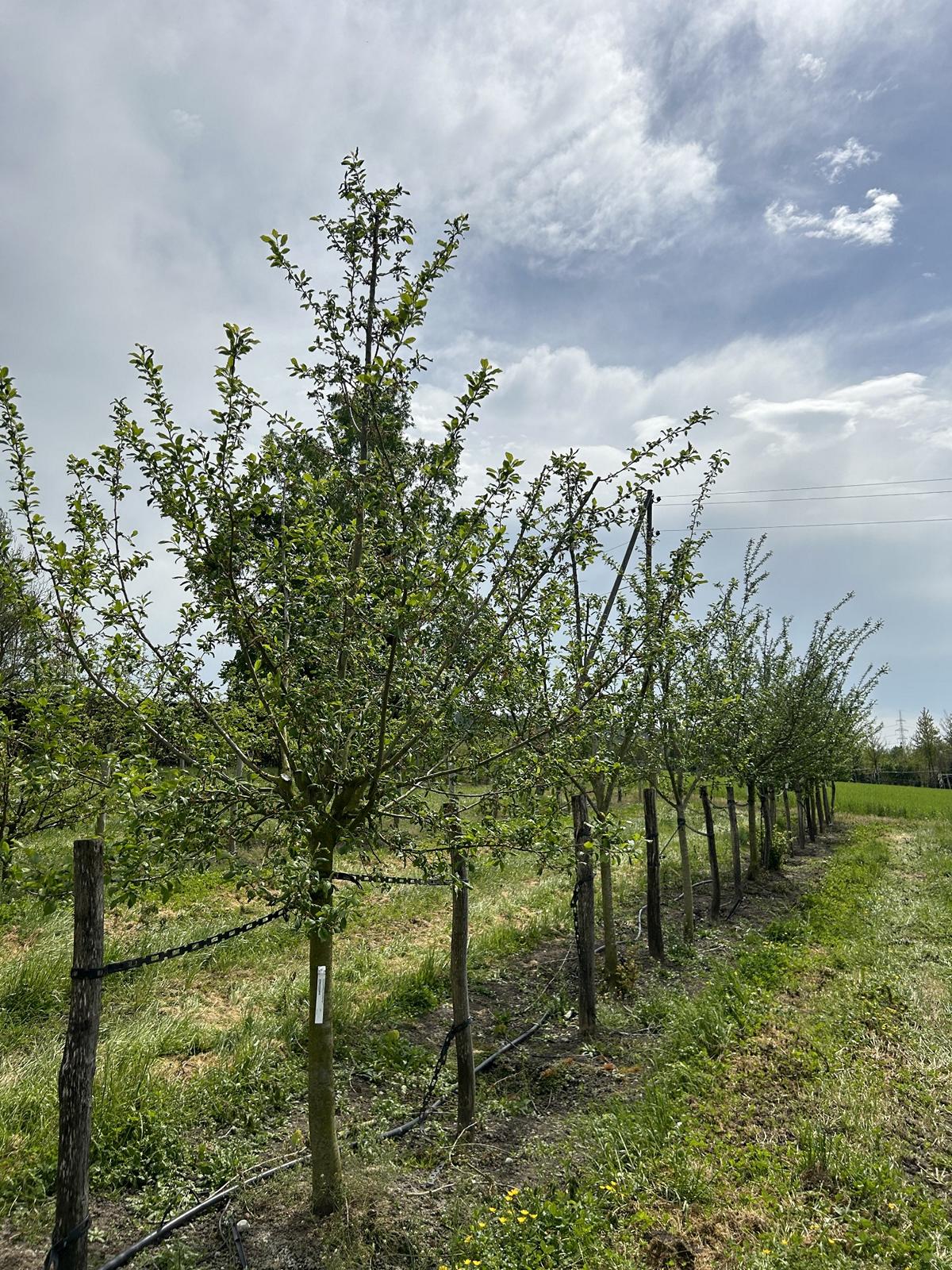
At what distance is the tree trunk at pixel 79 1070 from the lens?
296cm

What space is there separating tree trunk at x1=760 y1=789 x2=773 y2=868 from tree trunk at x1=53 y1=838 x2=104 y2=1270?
1478 cm

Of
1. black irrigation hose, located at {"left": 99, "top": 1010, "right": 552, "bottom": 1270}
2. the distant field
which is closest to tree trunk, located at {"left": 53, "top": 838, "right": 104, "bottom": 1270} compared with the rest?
black irrigation hose, located at {"left": 99, "top": 1010, "right": 552, "bottom": 1270}

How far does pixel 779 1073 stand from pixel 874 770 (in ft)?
199

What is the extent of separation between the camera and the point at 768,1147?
4547mm

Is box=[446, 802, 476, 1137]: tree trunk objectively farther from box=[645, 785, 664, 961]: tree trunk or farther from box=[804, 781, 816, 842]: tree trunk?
box=[804, 781, 816, 842]: tree trunk

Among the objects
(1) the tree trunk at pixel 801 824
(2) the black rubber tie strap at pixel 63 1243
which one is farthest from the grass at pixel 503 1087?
(1) the tree trunk at pixel 801 824

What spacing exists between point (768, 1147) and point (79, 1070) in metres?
4.14

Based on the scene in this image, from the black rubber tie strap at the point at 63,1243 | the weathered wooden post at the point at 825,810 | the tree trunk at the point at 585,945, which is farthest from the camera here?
the weathered wooden post at the point at 825,810

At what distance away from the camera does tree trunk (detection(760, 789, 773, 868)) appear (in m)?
15.4

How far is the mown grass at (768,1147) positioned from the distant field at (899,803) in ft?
80.8

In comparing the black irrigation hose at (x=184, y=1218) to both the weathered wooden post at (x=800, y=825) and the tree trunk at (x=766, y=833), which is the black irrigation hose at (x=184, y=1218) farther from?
the weathered wooden post at (x=800, y=825)

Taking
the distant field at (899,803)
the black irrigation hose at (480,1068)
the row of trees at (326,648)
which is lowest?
the distant field at (899,803)

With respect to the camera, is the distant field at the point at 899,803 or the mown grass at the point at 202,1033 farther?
the distant field at the point at 899,803

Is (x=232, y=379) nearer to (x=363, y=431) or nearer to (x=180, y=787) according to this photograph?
(x=363, y=431)
